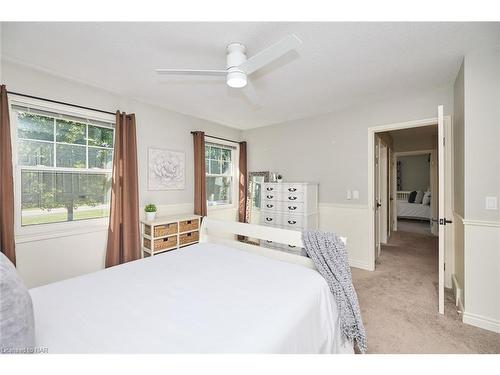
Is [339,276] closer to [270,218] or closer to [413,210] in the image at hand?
[270,218]

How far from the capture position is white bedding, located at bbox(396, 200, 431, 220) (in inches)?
243

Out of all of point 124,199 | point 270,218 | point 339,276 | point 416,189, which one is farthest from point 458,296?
point 416,189

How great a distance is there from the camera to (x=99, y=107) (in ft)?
8.55

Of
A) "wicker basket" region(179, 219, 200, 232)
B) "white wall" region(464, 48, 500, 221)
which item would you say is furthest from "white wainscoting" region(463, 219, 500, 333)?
"wicker basket" region(179, 219, 200, 232)

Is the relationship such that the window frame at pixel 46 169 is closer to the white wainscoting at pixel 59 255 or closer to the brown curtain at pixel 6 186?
the white wainscoting at pixel 59 255

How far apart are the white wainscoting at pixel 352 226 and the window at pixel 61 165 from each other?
10.2 ft

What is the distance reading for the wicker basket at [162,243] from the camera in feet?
9.14

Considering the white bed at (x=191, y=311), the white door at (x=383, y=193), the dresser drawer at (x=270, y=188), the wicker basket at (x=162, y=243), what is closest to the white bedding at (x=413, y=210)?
the white door at (x=383, y=193)

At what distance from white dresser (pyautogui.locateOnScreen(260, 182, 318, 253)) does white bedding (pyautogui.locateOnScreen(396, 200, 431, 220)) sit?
4.61m
